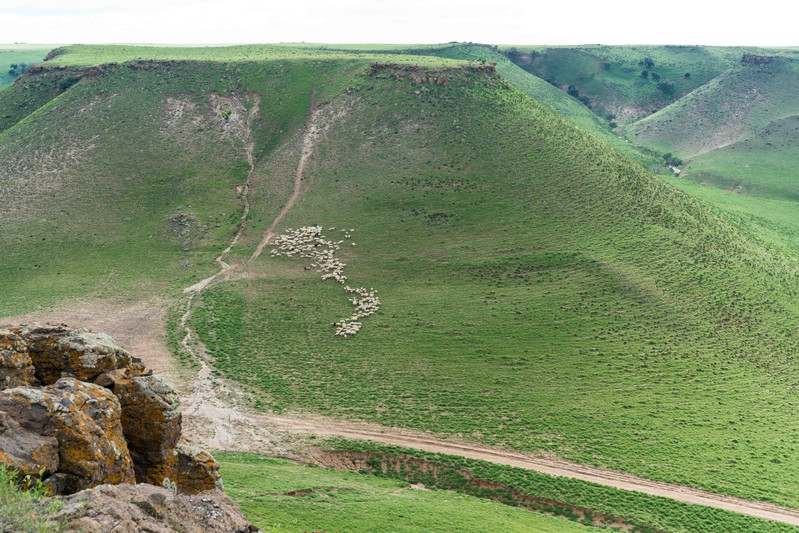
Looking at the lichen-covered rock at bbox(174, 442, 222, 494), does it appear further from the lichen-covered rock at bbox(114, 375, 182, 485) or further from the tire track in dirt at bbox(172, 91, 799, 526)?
the tire track in dirt at bbox(172, 91, 799, 526)

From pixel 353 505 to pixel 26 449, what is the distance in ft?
66.6

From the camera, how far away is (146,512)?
47.5ft

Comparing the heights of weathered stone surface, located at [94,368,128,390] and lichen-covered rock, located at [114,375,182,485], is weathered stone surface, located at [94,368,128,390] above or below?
above

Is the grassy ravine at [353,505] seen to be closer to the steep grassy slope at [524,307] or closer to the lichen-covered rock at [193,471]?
the lichen-covered rock at [193,471]

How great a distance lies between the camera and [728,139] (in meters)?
164

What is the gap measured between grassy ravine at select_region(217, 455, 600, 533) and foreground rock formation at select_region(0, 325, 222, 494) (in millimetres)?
7832

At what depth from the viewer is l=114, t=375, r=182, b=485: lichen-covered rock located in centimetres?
2002

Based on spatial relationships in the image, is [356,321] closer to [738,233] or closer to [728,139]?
[738,233]

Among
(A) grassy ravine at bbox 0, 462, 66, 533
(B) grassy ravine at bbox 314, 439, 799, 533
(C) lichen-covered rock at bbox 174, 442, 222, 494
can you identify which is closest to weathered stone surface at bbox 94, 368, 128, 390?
(C) lichen-covered rock at bbox 174, 442, 222, 494

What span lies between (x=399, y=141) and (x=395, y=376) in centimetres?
4896

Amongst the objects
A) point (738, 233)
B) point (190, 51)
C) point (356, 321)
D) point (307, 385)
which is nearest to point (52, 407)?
point (307, 385)

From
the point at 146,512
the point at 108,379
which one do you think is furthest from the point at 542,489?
the point at 146,512

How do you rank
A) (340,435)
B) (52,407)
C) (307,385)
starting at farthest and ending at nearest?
(307,385) < (340,435) < (52,407)

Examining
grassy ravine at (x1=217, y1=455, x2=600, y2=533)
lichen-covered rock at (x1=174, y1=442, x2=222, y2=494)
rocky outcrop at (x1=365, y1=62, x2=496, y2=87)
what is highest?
rocky outcrop at (x1=365, y1=62, x2=496, y2=87)
